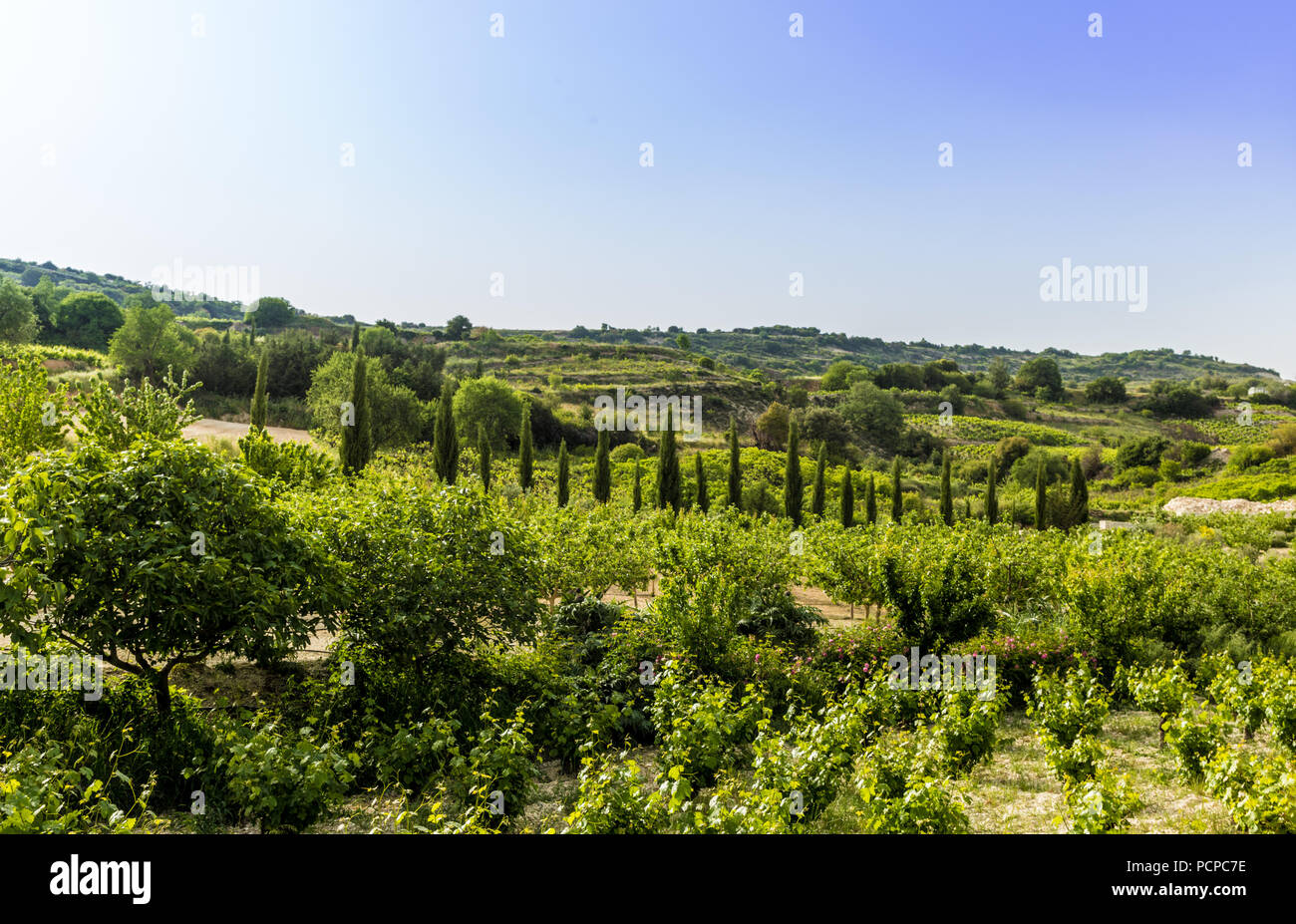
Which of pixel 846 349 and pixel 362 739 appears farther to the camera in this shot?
pixel 846 349

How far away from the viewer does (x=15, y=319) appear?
5256cm

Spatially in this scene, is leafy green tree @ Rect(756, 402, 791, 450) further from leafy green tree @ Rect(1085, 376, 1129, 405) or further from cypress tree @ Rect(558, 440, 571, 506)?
leafy green tree @ Rect(1085, 376, 1129, 405)

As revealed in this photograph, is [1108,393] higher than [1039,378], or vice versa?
[1039,378]

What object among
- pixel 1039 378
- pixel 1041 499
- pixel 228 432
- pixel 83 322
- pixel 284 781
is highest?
pixel 83 322

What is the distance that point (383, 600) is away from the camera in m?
9.88

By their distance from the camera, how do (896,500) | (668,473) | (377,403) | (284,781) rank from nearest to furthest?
(284,781) → (668,473) → (896,500) → (377,403)

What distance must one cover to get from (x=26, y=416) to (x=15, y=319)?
47.6 meters

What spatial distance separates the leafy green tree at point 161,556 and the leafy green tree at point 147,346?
48177 millimetres

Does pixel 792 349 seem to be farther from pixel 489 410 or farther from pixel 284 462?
pixel 284 462

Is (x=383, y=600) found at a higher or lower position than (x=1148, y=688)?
higher

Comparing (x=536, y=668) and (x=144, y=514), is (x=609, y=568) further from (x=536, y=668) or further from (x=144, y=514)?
(x=144, y=514)

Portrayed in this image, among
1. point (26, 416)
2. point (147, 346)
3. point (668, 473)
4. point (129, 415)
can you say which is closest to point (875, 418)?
point (668, 473)
